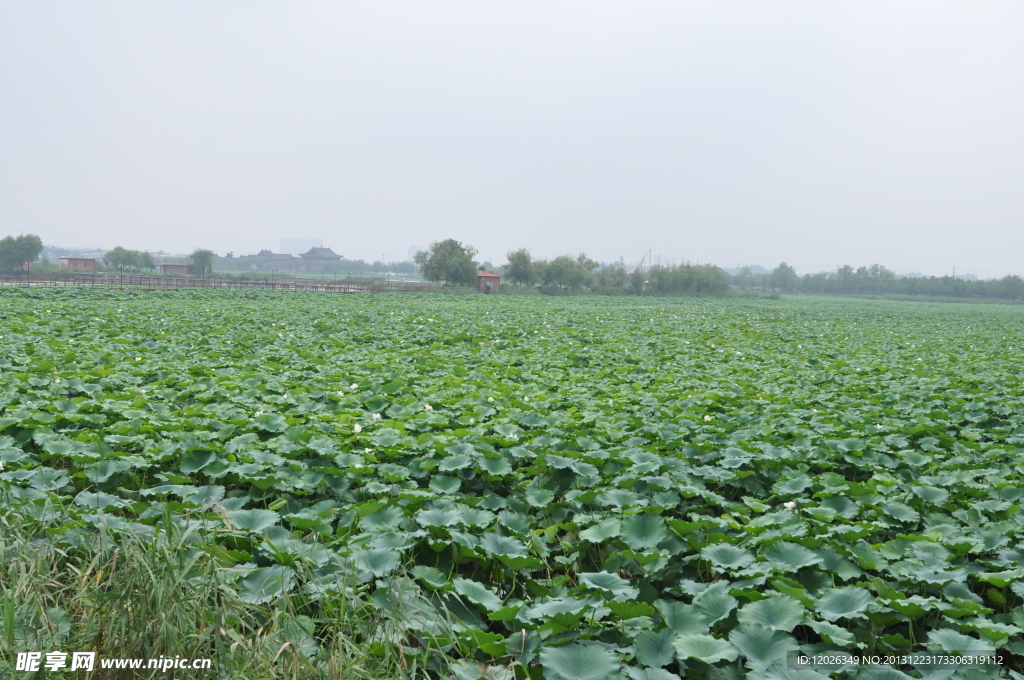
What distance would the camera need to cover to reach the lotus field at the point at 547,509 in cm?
223

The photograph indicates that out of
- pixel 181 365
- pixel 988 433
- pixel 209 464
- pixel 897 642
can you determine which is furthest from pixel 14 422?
pixel 988 433

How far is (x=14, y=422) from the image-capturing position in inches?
162

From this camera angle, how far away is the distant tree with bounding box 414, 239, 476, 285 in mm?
48938

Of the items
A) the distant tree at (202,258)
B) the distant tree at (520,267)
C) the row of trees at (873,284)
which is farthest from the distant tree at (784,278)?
the distant tree at (202,258)

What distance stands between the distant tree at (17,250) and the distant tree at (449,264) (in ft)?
133

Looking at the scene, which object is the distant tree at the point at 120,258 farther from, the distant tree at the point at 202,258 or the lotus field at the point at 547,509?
the lotus field at the point at 547,509

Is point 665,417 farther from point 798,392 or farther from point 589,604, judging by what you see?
point 589,604

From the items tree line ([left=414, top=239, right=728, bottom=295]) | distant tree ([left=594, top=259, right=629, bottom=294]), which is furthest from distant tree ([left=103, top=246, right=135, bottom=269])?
distant tree ([left=594, top=259, right=629, bottom=294])

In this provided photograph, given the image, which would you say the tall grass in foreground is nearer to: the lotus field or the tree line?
the lotus field

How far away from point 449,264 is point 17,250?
45.1 m

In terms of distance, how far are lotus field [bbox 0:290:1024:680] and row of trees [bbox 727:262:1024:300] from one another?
84.3 metres

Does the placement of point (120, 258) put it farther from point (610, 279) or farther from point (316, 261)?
point (610, 279)

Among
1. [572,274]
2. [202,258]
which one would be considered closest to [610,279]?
[572,274]

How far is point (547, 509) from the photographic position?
3.42 m
